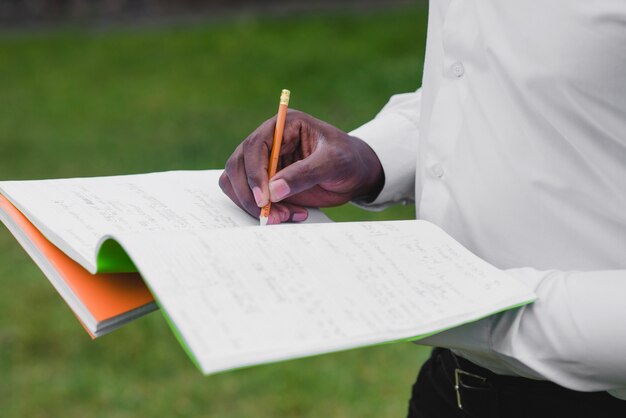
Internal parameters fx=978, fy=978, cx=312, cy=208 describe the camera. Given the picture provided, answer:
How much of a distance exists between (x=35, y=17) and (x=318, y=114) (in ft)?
16.8

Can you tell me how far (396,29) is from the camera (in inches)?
394

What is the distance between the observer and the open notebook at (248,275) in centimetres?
92

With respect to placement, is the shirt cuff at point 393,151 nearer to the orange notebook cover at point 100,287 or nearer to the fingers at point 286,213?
the fingers at point 286,213

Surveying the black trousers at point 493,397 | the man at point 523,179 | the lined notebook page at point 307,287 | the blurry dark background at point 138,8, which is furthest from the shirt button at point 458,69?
the blurry dark background at point 138,8

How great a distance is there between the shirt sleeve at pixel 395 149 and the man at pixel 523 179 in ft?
0.23

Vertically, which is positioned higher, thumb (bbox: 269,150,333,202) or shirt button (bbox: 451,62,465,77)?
shirt button (bbox: 451,62,465,77)

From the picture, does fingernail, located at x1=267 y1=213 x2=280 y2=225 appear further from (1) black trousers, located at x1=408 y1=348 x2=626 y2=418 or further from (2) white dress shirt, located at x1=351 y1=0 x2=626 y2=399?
(1) black trousers, located at x1=408 y1=348 x2=626 y2=418

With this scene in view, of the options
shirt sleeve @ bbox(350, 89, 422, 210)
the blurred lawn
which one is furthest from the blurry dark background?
shirt sleeve @ bbox(350, 89, 422, 210)

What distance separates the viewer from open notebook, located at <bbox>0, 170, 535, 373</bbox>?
3.03ft

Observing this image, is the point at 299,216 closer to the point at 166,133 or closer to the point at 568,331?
the point at 568,331

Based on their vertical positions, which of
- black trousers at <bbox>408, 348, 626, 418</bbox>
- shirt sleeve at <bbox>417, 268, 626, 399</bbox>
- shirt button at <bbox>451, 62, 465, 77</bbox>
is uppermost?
shirt button at <bbox>451, 62, 465, 77</bbox>

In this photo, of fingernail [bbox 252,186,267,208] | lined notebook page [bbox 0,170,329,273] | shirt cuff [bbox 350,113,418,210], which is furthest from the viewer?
shirt cuff [bbox 350,113,418,210]

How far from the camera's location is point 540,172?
3.93ft

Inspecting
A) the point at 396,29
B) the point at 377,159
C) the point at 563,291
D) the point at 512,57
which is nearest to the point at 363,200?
the point at 377,159
